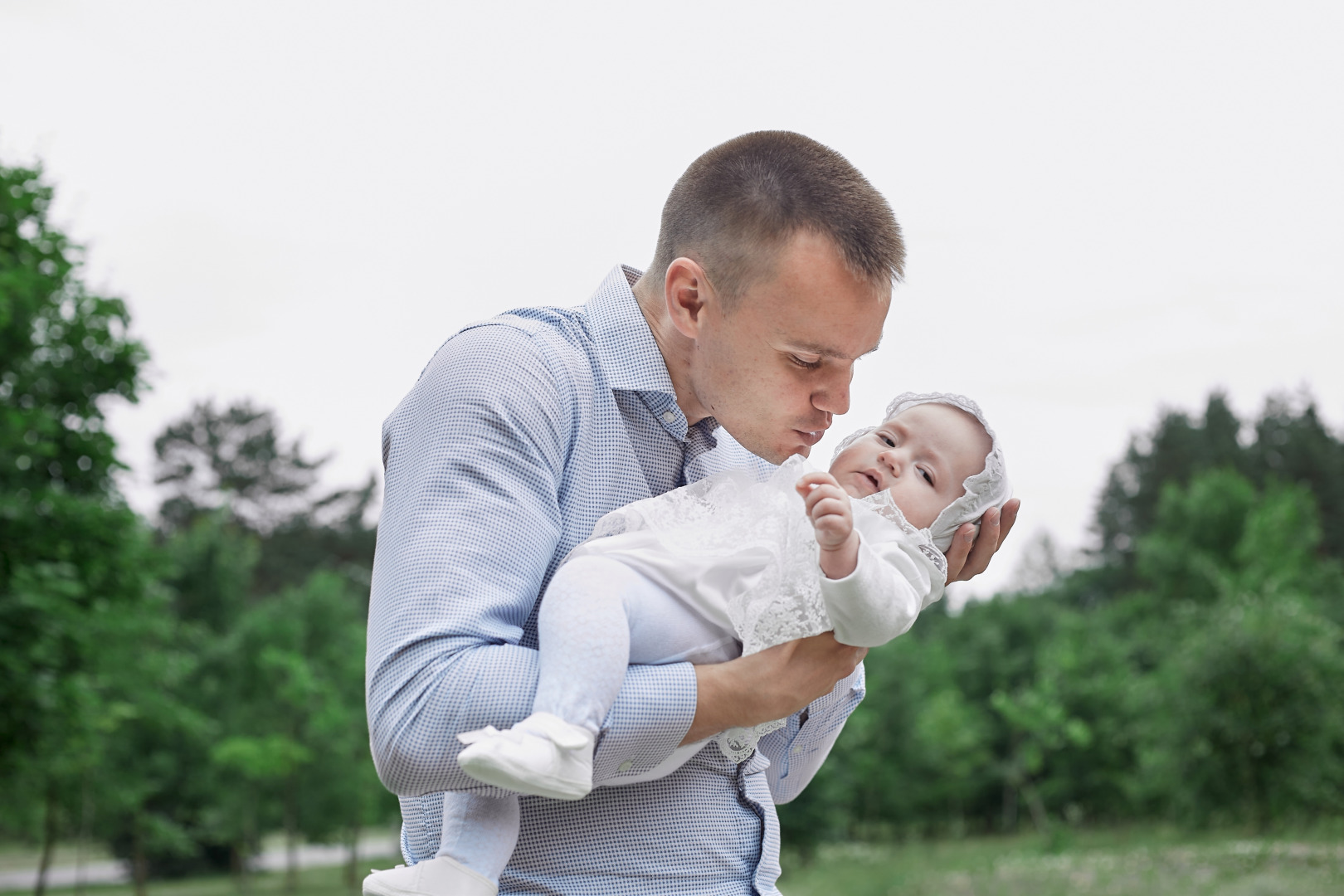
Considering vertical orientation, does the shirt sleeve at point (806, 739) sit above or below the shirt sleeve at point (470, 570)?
below

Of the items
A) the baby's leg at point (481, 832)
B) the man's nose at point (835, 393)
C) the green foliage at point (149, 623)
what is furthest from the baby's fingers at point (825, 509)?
the green foliage at point (149, 623)

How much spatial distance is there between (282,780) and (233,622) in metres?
6.63

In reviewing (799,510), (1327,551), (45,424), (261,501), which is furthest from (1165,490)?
(799,510)

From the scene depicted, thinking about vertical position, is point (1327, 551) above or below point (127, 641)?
above

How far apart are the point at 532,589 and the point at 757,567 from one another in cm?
43

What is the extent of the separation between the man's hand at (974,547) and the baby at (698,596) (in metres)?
0.04

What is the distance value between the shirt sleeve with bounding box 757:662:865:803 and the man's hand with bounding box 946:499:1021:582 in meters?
0.28

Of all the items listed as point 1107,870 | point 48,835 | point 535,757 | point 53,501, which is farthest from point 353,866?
point 535,757

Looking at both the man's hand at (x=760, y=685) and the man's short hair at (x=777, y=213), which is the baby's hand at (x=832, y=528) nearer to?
the man's hand at (x=760, y=685)

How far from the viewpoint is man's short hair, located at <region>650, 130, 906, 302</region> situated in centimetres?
207

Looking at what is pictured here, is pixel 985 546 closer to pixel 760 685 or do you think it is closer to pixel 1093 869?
pixel 760 685

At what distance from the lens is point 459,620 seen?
1655 millimetres

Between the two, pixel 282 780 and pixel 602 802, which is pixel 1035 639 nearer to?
pixel 282 780

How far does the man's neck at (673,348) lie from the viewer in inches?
87.0
